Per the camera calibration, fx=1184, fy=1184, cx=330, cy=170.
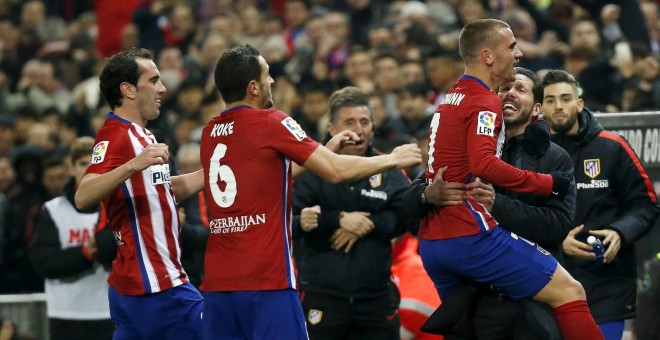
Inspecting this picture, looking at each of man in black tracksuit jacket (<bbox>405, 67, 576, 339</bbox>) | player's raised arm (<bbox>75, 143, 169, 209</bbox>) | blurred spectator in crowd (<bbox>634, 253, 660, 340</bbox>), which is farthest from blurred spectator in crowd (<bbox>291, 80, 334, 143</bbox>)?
player's raised arm (<bbox>75, 143, 169, 209</bbox>)

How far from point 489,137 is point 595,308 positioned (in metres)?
2.10

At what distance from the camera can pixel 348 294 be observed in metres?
8.52

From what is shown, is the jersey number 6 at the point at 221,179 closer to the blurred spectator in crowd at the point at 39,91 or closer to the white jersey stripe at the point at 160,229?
the white jersey stripe at the point at 160,229

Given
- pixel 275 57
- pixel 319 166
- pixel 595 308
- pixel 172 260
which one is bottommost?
pixel 595 308

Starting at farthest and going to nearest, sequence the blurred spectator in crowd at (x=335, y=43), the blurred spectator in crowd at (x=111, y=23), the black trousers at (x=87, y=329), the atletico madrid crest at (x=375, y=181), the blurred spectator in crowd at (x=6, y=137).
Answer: the blurred spectator in crowd at (x=111, y=23) → the blurred spectator in crowd at (x=335, y=43) → the blurred spectator in crowd at (x=6, y=137) → the black trousers at (x=87, y=329) → the atletico madrid crest at (x=375, y=181)

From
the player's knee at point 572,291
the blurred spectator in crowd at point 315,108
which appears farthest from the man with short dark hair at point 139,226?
the blurred spectator in crowd at point 315,108

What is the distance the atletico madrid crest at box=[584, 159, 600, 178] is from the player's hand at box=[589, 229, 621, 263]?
1.44 ft

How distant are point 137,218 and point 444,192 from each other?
1.84m

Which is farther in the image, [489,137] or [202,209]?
[202,209]

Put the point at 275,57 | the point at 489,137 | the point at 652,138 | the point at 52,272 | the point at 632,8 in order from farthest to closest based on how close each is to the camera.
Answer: the point at 275,57
the point at 632,8
the point at 52,272
the point at 652,138
the point at 489,137

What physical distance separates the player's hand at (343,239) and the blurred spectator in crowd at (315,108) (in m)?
4.73

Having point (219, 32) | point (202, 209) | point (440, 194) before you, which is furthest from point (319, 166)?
point (219, 32)

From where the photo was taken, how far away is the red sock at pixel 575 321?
6.72 meters

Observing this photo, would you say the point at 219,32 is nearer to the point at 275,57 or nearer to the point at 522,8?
the point at 275,57
